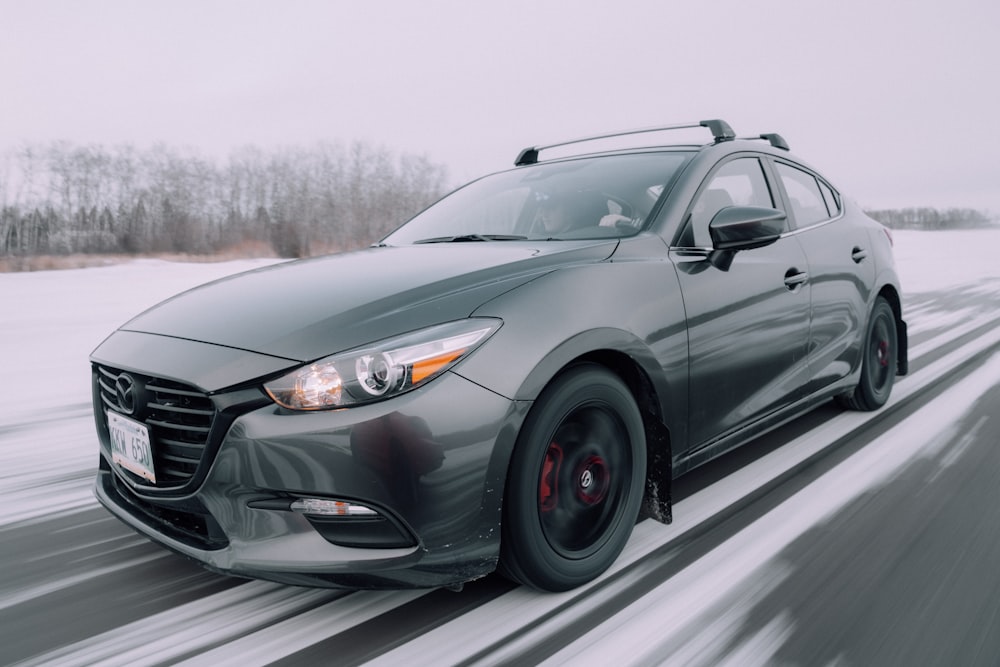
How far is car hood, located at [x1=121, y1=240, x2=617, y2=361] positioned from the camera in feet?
7.23

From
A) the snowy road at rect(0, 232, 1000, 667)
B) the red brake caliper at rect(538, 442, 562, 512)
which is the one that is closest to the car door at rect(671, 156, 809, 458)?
the snowy road at rect(0, 232, 1000, 667)

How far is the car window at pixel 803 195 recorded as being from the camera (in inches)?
154

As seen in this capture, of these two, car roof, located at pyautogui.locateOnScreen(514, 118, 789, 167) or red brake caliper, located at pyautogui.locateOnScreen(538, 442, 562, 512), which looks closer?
red brake caliper, located at pyautogui.locateOnScreen(538, 442, 562, 512)

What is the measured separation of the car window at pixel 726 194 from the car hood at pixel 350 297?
1.58 feet

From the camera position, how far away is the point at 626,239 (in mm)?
2846

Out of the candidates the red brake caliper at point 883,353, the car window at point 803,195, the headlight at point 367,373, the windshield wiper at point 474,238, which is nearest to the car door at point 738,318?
the car window at point 803,195

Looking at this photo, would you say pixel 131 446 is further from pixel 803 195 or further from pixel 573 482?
pixel 803 195

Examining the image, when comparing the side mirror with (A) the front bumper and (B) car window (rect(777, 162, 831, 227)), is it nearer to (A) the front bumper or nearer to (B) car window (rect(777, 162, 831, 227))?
(B) car window (rect(777, 162, 831, 227))

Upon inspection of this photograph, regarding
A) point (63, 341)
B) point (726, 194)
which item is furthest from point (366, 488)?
point (63, 341)

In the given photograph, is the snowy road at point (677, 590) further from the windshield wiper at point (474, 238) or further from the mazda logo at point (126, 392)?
the windshield wiper at point (474, 238)

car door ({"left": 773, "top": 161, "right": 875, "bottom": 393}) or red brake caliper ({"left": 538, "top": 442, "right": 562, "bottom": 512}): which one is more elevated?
car door ({"left": 773, "top": 161, "right": 875, "bottom": 393})

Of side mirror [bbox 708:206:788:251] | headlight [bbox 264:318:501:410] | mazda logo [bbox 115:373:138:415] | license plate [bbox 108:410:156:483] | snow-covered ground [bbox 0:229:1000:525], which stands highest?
side mirror [bbox 708:206:788:251]

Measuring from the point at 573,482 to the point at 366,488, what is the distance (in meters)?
0.74

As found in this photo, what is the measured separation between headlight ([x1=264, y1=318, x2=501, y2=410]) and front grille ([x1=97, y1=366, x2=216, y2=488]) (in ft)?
0.80
